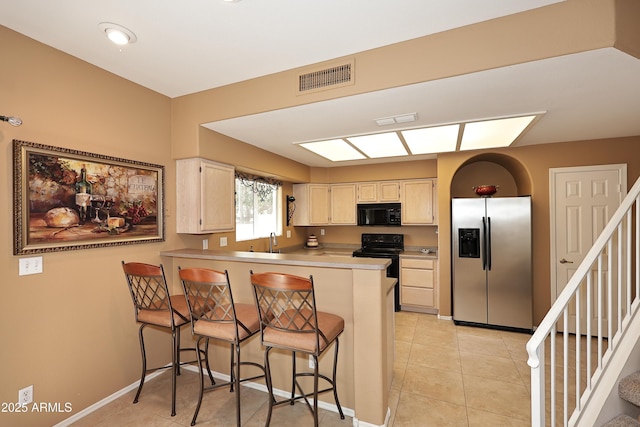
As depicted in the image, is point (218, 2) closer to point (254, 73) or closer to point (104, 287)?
point (254, 73)

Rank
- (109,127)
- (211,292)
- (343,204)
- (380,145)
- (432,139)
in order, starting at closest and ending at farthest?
(211,292) < (109,127) < (432,139) < (380,145) < (343,204)

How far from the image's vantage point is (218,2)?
1.69 metres

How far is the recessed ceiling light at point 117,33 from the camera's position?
1.89 meters

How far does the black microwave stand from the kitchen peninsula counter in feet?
8.29

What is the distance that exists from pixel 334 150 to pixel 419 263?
220 centimetres

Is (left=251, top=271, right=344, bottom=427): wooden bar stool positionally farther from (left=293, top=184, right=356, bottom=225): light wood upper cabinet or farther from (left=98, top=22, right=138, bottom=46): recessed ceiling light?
(left=293, top=184, right=356, bottom=225): light wood upper cabinet

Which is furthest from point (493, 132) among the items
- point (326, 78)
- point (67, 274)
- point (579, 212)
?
point (67, 274)

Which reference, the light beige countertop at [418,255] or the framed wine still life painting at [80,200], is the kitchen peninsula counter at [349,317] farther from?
the light beige countertop at [418,255]

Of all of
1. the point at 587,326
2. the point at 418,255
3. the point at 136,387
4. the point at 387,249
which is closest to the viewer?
the point at 587,326

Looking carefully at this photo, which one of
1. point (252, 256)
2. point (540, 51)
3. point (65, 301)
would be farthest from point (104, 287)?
point (540, 51)

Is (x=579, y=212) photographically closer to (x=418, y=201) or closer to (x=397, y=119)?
(x=418, y=201)

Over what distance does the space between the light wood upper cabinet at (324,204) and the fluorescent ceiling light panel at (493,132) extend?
212 cm

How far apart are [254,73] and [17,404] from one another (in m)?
2.95

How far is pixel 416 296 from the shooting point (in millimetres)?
4543
